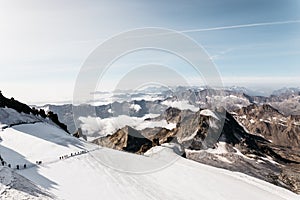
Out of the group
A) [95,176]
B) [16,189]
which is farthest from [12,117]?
[16,189]

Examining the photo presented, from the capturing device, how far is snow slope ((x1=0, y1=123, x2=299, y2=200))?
40594 mm

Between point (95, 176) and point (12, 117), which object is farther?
point (12, 117)

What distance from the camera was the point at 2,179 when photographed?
3262 centimetres

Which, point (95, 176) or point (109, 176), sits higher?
point (95, 176)

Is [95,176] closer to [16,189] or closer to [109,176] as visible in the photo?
[109,176]

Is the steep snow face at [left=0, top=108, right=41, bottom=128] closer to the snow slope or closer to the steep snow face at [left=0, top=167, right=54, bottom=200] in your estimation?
the snow slope

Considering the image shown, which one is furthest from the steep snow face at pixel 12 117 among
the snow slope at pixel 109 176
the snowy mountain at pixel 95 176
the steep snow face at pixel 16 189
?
the steep snow face at pixel 16 189

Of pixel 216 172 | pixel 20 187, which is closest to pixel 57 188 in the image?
pixel 20 187

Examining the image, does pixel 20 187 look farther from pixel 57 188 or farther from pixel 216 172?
pixel 216 172

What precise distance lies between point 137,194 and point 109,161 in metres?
18.3

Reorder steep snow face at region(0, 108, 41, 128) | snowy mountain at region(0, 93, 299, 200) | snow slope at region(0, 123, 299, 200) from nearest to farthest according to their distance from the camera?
snowy mountain at region(0, 93, 299, 200)
snow slope at region(0, 123, 299, 200)
steep snow face at region(0, 108, 41, 128)

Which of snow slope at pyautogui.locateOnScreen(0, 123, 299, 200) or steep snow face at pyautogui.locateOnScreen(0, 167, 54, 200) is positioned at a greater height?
steep snow face at pyautogui.locateOnScreen(0, 167, 54, 200)

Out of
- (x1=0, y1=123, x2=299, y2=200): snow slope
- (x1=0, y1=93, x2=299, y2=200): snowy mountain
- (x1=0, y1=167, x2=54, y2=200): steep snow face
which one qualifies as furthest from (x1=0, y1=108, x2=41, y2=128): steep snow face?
(x1=0, y1=167, x2=54, y2=200): steep snow face

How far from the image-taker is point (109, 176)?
47.2m
